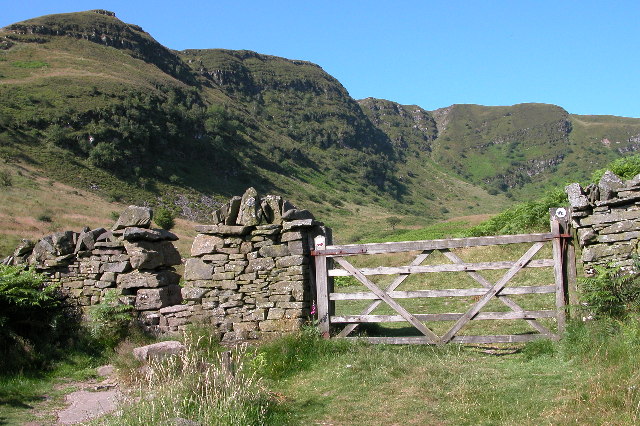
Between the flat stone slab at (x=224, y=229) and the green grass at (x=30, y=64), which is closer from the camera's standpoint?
the flat stone slab at (x=224, y=229)

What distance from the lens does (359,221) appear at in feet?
294

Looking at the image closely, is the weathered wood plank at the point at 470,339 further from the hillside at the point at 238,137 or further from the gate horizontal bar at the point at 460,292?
the hillside at the point at 238,137

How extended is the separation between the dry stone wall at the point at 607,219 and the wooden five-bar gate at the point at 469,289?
25 cm

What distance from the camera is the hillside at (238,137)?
69.8 metres

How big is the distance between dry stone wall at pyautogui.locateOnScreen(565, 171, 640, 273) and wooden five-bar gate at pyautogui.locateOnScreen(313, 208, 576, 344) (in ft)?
0.82

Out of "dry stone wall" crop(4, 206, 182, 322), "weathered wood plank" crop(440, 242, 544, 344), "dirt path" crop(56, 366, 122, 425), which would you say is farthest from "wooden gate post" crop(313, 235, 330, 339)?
"dirt path" crop(56, 366, 122, 425)

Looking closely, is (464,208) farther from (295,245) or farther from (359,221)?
(295,245)

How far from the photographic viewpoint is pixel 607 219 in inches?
317

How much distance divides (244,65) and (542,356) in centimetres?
17493

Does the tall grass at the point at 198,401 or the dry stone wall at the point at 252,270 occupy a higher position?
the dry stone wall at the point at 252,270

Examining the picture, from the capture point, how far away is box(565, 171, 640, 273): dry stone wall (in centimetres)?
782

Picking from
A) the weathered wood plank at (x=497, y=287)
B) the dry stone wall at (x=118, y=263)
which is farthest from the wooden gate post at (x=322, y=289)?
the dry stone wall at (x=118, y=263)

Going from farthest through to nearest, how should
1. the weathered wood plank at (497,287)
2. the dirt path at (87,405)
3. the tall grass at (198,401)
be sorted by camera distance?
1. the weathered wood plank at (497,287)
2. the dirt path at (87,405)
3. the tall grass at (198,401)

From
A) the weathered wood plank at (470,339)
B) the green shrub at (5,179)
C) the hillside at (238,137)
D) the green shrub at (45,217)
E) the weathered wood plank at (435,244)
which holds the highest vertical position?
the hillside at (238,137)
